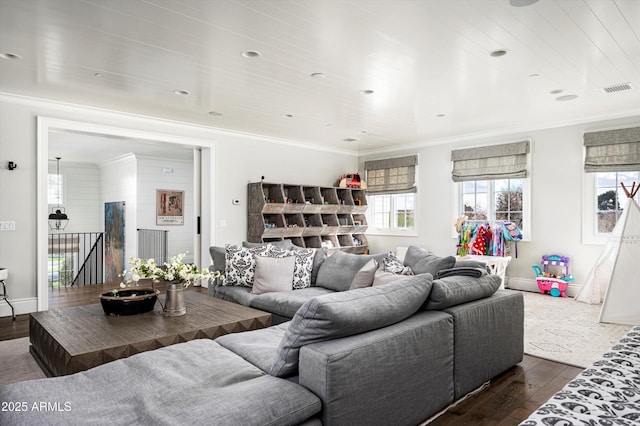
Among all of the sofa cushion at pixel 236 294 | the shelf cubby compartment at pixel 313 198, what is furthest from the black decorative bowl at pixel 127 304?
the shelf cubby compartment at pixel 313 198

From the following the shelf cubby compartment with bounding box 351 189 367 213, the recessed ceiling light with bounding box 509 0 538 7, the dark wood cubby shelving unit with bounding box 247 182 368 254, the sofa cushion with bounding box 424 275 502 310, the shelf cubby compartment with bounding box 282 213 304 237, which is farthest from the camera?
the shelf cubby compartment with bounding box 351 189 367 213

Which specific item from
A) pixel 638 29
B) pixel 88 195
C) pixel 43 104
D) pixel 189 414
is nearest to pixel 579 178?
pixel 638 29

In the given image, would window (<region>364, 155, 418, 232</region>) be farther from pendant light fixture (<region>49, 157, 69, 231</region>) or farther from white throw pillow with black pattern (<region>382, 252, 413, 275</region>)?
pendant light fixture (<region>49, 157, 69, 231</region>)

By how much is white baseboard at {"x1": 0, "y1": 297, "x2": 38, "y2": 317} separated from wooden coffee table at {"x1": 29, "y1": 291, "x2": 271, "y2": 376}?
204cm

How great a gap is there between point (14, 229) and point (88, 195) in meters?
7.02

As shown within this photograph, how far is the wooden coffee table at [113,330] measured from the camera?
8.00 feet

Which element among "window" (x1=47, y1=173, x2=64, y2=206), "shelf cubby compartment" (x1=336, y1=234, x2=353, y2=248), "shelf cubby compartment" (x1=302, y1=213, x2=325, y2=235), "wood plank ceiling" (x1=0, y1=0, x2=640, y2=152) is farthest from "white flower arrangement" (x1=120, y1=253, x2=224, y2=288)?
"window" (x1=47, y1=173, x2=64, y2=206)

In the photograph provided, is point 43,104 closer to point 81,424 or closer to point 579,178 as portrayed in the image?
point 81,424

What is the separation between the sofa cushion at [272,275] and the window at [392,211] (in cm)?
444

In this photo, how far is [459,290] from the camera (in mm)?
2689

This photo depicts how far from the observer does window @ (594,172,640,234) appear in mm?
5680

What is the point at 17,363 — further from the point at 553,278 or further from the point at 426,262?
the point at 553,278

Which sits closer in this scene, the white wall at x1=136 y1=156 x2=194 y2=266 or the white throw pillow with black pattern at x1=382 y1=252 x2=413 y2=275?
the white throw pillow with black pattern at x1=382 y1=252 x2=413 y2=275

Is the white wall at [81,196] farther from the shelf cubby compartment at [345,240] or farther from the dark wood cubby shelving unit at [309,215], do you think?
the shelf cubby compartment at [345,240]
